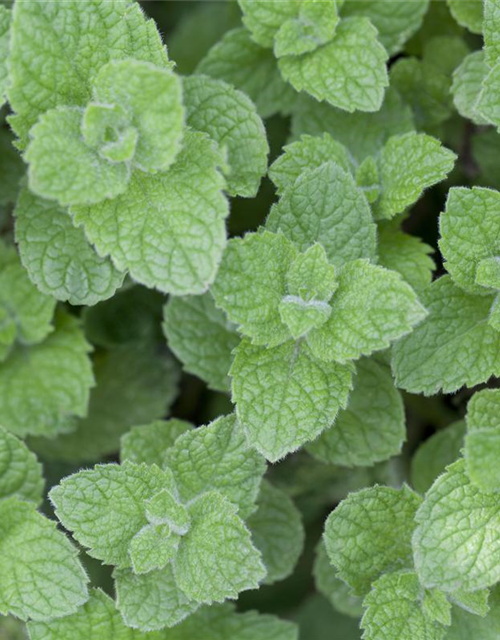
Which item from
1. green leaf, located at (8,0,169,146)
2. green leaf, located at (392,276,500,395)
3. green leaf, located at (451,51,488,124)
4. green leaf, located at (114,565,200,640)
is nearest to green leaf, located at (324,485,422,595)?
green leaf, located at (392,276,500,395)

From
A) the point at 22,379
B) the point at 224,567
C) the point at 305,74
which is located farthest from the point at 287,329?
the point at 22,379

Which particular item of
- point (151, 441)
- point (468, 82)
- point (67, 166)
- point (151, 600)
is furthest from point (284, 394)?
point (468, 82)

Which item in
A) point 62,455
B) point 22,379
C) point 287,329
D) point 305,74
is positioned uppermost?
point 305,74

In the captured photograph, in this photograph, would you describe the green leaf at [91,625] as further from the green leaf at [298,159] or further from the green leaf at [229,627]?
the green leaf at [298,159]

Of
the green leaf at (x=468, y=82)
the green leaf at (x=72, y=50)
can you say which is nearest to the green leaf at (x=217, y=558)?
the green leaf at (x=72, y=50)

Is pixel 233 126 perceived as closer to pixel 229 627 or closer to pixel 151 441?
pixel 151 441

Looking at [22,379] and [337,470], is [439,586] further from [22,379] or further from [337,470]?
[22,379]
